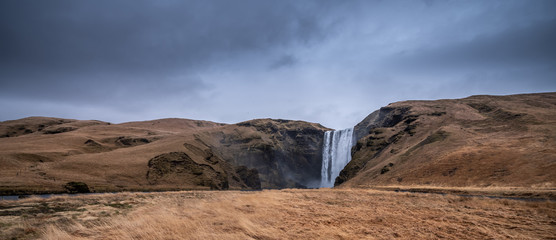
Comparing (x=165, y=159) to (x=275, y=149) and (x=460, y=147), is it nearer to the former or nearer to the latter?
(x=275, y=149)

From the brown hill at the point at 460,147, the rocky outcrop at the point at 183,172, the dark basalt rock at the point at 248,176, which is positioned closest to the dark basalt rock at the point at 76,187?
the rocky outcrop at the point at 183,172

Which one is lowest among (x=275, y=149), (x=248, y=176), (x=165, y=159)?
(x=248, y=176)

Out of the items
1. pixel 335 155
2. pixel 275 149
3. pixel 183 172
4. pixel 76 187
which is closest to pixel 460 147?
pixel 335 155

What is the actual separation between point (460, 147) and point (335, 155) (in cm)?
4636

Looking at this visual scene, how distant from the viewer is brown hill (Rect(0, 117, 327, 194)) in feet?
121

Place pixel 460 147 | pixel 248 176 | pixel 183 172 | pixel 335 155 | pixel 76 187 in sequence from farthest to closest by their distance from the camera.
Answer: pixel 335 155 < pixel 248 176 < pixel 183 172 < pixel 460 147 < pixel 76 187

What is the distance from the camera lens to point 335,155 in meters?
85.6

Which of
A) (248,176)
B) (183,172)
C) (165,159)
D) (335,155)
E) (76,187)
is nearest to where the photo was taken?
(76,187)

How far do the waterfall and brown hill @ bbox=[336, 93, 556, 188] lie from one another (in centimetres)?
999

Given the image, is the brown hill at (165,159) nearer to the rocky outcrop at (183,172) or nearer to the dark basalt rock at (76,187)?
the rocky outcrop at (183,172)

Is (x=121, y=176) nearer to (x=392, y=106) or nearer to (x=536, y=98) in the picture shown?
(x=392, y=106)

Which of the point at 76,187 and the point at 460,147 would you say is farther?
the point at 460,147

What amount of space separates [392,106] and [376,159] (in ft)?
104

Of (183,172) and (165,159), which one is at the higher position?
(165,159)
